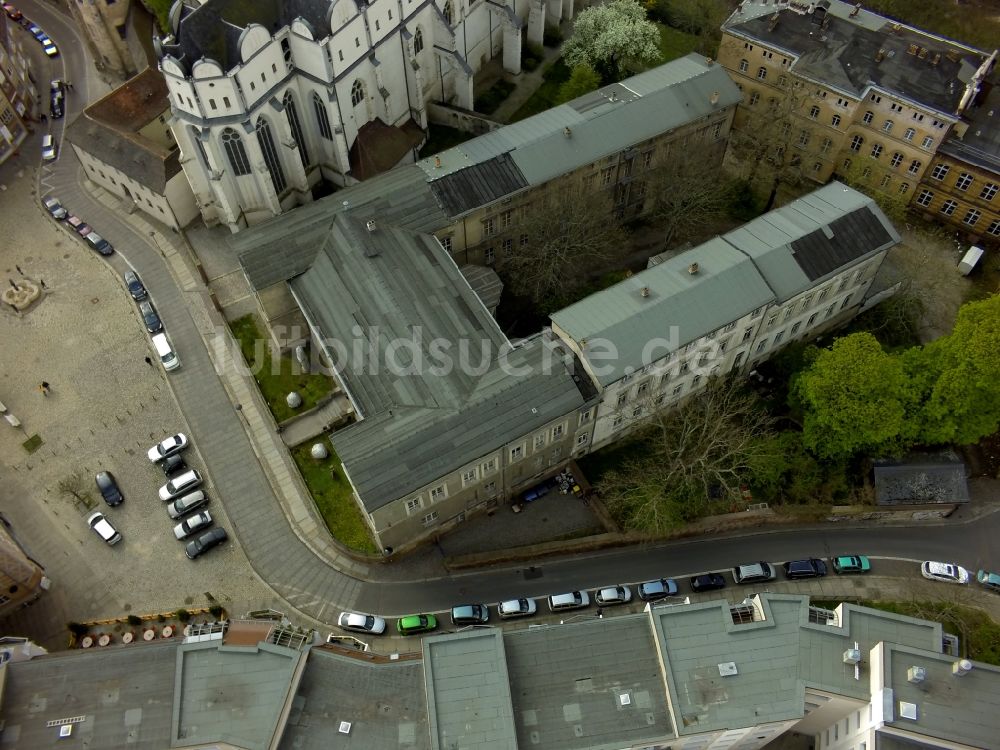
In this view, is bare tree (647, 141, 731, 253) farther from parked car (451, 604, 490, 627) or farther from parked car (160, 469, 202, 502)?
parked car (160, 469, 202, 502)

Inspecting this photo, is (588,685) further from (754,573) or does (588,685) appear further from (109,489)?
(109,489)

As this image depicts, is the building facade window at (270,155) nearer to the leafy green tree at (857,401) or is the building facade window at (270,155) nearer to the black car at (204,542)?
the black car at (204,542)

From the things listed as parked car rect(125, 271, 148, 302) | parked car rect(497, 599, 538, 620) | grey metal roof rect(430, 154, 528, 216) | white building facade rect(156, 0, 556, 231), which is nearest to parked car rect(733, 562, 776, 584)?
parked car rect(497, 599, 538, 620)

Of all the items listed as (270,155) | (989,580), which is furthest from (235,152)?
(989,580)

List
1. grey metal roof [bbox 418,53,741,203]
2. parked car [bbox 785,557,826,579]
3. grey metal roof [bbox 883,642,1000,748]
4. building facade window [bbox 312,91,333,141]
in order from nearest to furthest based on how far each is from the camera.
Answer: grey metal roof [bbox 883,642,1000,748], parked car [bbox 785,557,826,579], grey metal roof [bbox 418,53,741,203], building facade window [bbox 312,91,333,141]

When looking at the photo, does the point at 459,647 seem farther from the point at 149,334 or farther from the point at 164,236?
the point at 164,236
